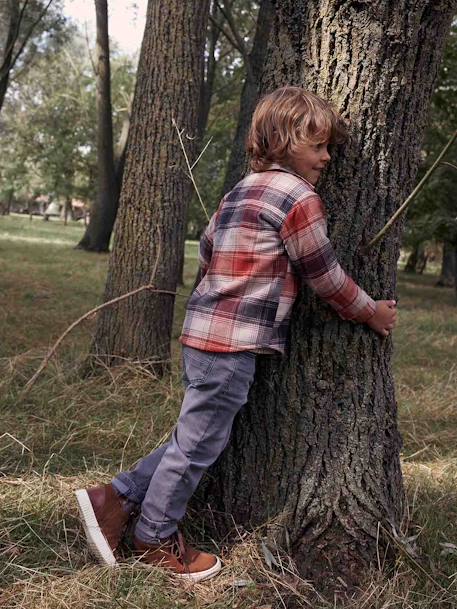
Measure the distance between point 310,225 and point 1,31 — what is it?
1721 cm

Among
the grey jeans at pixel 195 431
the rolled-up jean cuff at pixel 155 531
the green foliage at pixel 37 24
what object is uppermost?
the green foliage at pixel 37 24

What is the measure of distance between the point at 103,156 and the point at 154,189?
1212cm

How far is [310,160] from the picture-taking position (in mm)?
2283

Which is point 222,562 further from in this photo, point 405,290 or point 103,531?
point 405,290

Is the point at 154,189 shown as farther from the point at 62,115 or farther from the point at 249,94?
the point at 62,115

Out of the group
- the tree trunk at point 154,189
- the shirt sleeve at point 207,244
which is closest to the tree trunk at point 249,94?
the tree trunk at point 154,189

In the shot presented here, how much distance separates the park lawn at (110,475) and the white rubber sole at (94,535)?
5 centimetres

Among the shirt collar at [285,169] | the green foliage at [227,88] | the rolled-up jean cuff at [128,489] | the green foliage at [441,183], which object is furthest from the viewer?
the green foliage at [227,88]

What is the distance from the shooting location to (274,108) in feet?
7.39

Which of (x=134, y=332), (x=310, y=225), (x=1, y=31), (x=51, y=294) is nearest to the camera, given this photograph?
(x=310, y=225)

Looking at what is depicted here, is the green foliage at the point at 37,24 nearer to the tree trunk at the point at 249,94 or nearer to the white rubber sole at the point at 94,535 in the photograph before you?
the tree trunk at the point at 249,94

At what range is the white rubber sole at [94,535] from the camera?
2340mm

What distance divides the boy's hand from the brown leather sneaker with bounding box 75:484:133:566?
1109mm

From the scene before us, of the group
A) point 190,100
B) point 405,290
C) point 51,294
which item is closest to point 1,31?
point 51,294
